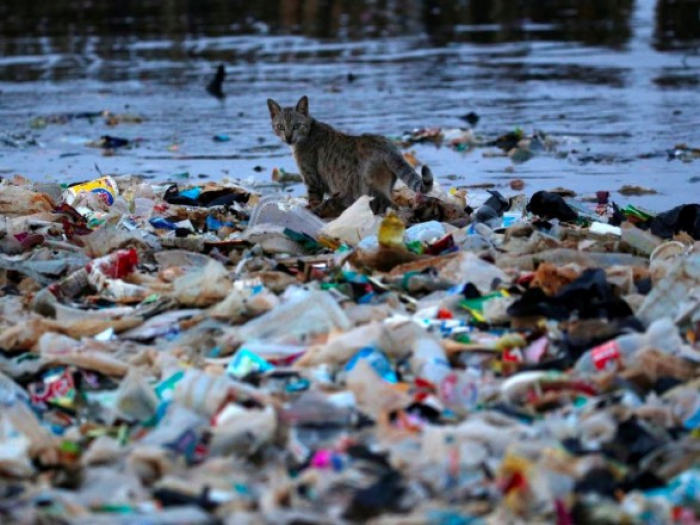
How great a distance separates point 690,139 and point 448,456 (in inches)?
385

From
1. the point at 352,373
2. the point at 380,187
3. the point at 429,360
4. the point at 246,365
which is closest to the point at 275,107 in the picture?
the point at 380,187

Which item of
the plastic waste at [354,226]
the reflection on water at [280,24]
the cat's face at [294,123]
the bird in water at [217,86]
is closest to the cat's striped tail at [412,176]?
the plastic waste at [354,226]

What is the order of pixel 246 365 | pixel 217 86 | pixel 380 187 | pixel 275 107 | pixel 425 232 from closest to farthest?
pixel 246 365
pixel 425 232
pixel 380 187
pixel 275 107
pixel 217 86

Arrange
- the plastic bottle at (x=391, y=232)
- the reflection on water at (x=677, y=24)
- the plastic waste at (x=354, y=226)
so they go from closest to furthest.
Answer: the plastic bottle at (x=391, y=232)
the plastic waste at (x=354, y=226)
the reflection on water at (x=677, y=24)

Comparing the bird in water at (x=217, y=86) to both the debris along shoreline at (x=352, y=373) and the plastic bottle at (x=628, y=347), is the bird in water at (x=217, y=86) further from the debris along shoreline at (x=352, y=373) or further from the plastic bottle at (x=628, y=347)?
the plastic bottle at (x=628, y=347)

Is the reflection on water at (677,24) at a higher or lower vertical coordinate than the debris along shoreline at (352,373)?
lower

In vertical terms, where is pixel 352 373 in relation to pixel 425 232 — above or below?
above

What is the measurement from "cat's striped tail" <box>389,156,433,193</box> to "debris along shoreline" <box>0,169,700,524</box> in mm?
324

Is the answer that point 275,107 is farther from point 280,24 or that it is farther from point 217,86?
point 280,24

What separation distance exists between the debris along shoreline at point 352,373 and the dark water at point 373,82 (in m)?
4.27

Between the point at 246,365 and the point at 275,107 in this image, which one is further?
the point at 275,107

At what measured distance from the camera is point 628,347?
5270mm

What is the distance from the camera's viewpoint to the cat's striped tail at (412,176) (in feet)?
27.5

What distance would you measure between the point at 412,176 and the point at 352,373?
141 inches
